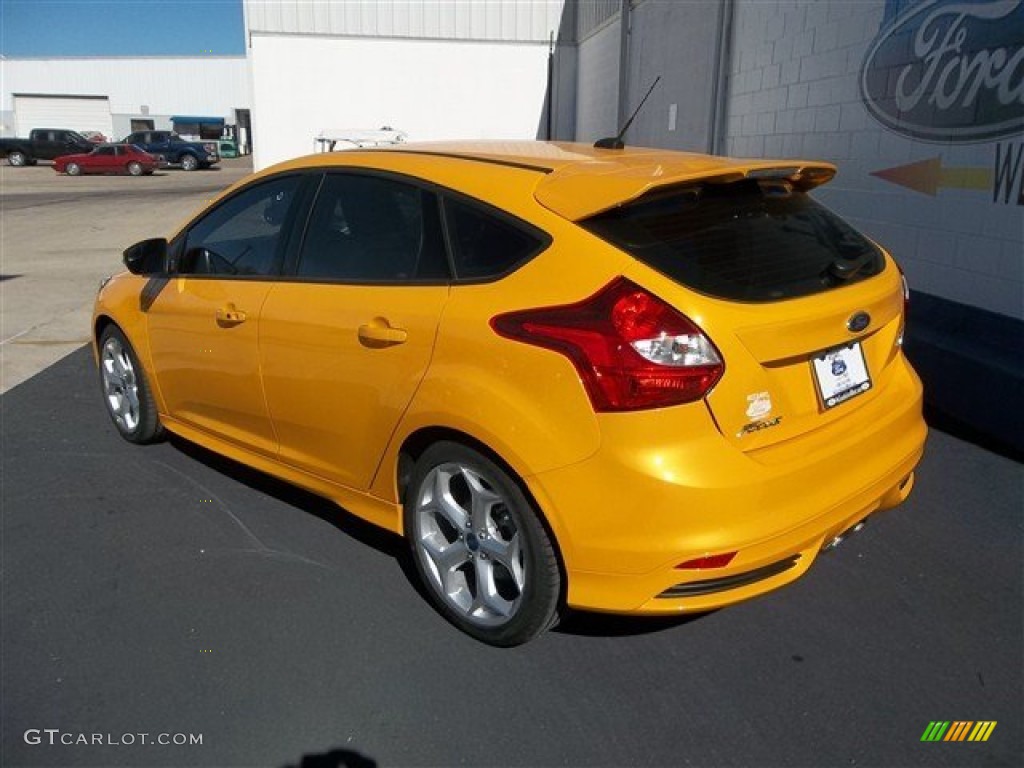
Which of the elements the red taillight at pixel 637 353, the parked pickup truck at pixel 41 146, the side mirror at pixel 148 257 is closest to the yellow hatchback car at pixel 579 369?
the red taillight at pixel 637 353

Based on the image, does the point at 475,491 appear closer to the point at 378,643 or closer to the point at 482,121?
the point at 378,643

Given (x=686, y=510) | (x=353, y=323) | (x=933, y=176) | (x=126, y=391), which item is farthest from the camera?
(x=933, y=176)

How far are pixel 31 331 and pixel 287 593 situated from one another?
573 centimetres

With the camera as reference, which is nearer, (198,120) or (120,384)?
(120,384)

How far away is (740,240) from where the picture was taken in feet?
9.00

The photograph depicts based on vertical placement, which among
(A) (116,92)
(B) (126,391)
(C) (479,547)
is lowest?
(B) (126,391)

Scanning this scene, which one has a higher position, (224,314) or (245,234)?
(245,234)

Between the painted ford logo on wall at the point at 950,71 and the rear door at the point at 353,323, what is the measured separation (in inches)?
145

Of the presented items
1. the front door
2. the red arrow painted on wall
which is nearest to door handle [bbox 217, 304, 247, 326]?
the front door

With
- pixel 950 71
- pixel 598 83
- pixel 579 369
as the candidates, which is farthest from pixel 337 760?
pixel 598 83

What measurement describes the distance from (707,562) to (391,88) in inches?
705

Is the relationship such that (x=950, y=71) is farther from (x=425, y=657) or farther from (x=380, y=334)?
(x=425, y=657)

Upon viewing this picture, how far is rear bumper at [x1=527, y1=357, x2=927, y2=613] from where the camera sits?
2344mm

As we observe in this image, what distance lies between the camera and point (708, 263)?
257 cm
